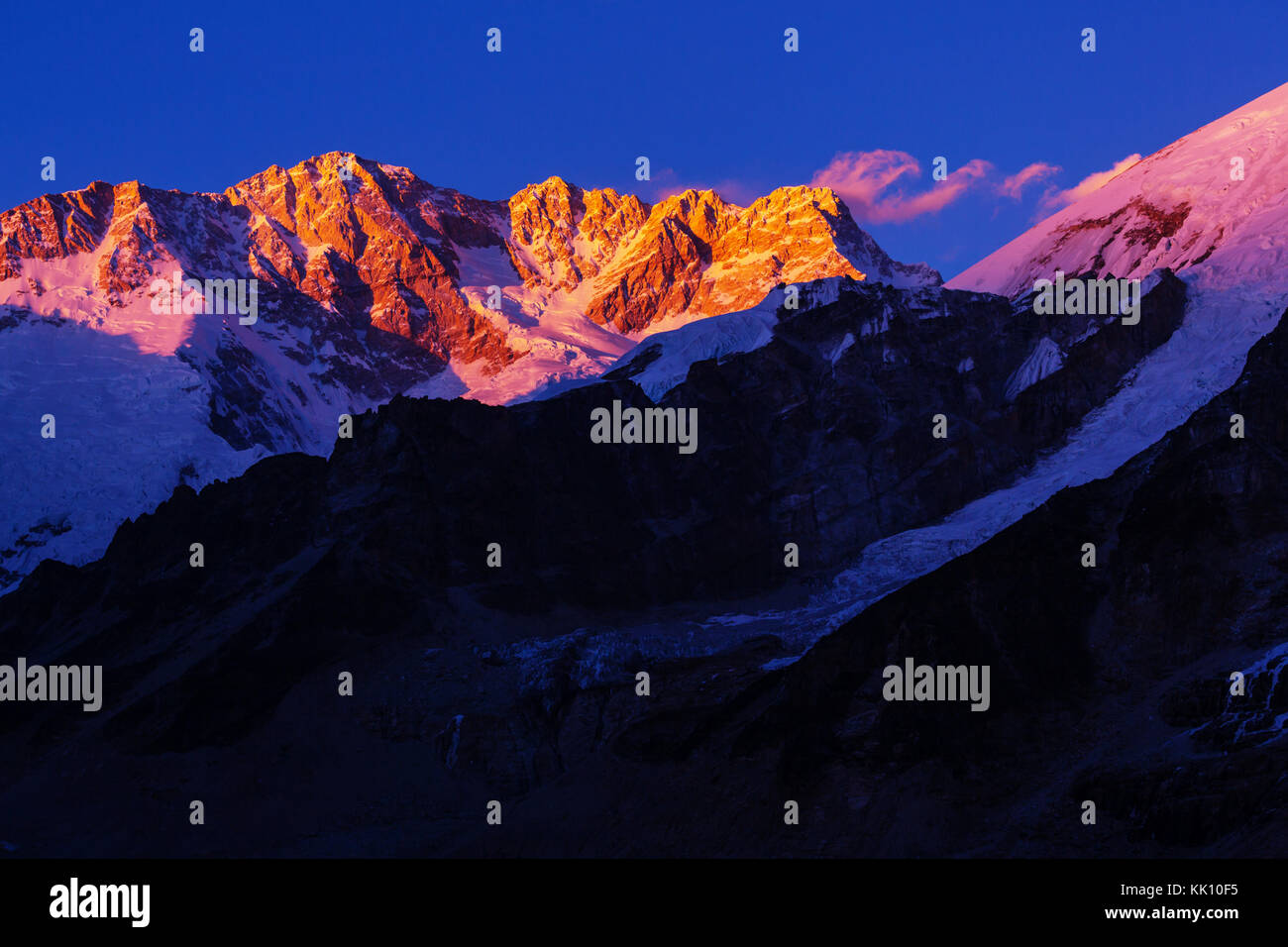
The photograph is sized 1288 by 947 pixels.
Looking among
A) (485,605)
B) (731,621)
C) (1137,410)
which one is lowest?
(731,621)

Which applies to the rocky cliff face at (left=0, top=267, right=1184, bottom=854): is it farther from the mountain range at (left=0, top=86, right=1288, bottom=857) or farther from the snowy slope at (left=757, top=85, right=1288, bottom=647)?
the snowy slope at (left=757, top=85, right=1288, bottom=647)

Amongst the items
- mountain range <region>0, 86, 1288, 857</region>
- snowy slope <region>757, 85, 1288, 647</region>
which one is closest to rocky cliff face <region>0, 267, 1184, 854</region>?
mountain range <region>0, 86, 1288, 857</region>

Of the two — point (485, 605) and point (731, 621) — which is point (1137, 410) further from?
point (485, 605)

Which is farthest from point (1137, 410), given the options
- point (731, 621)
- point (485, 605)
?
point (485, 605)

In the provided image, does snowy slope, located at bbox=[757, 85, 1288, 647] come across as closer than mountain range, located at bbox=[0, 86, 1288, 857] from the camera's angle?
No

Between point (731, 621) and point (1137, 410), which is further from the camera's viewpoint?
point (1137, 410)

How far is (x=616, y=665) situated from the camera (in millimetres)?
144750

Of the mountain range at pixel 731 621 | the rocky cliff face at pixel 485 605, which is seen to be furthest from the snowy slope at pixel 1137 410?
the rocky cliff face at pixel 485 605
